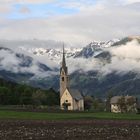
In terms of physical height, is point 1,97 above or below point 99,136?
above

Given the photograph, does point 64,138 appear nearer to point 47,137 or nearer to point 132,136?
point 47,137

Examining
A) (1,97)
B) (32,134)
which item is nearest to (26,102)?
(1,97)

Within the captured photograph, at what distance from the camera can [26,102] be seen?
197 metres

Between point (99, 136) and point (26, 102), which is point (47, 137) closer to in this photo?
point (99, 136)

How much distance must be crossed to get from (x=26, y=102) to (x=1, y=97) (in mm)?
10513

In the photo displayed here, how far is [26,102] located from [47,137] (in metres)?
151

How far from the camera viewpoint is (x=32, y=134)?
164 feet

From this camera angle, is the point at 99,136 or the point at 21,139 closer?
the point at 21,139

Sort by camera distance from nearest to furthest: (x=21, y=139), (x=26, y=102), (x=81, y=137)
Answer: (x=21, y=139) < (x=81, y=137) < (x=26, y=102)

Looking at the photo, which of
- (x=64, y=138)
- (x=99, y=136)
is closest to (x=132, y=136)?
(x=99, y=136)

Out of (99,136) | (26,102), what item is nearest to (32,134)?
(99,136)

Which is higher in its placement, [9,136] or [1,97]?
[1,97]

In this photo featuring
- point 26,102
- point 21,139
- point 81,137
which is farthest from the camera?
point 26,102

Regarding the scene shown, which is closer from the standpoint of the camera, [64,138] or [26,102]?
[64,138]
